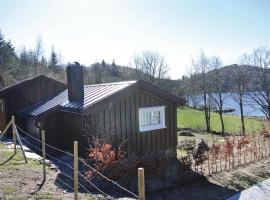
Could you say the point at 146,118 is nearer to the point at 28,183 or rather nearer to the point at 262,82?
the point at 28,183

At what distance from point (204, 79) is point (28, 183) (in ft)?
106

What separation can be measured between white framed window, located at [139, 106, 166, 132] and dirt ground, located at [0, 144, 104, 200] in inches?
168

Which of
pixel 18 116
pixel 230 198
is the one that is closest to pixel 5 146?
pixel 18 116

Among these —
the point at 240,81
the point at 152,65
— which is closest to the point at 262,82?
the point at 240,81

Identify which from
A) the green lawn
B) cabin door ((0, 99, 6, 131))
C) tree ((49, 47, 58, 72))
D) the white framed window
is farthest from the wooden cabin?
tree ((49, 47, 58, 72))

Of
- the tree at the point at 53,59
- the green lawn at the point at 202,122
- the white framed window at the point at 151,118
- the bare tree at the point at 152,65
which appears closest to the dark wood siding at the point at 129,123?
the white framed window at the point at 151,118

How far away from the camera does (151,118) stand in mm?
12953

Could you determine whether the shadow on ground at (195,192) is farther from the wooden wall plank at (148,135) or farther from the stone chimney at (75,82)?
the stone chimney at (75,82)

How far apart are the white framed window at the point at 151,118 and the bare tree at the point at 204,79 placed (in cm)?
2330

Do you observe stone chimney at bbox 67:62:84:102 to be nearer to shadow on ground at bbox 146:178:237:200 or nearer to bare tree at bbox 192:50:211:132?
shadow on ground at bbox 146:178:237:200

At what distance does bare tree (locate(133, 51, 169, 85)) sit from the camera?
51.2m

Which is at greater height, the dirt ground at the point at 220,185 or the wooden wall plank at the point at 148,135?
the wooden wall plank at the point at 148,135

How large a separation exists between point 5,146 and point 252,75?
2971cm

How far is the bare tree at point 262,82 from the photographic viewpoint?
108 feet
